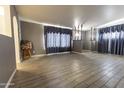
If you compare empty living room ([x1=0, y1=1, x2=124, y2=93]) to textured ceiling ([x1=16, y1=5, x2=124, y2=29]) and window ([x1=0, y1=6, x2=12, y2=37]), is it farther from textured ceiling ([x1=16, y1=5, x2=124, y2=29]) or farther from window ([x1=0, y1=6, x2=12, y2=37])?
window ([x1=0, y1=6, x2=12, y2=37])

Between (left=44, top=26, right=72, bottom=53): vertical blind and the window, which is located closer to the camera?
the window

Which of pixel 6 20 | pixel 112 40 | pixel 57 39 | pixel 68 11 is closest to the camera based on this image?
pixel 6 20

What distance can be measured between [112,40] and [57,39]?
3.56 m

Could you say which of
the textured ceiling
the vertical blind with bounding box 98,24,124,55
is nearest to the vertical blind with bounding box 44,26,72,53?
the textured ceiling

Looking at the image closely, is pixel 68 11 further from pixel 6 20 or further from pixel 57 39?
pixel 57 39

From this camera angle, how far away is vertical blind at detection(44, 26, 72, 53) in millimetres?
5645

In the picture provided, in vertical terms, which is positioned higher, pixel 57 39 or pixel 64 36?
pixel 64 36

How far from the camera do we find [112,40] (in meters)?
5.80

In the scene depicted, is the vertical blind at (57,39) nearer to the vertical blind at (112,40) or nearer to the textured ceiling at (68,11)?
the textured ceiling at (68,11)

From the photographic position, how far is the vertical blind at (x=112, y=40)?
5328 millimetres

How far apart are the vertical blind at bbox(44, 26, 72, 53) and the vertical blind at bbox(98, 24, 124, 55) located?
2307 mm

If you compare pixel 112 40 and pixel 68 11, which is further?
pixel 112 40

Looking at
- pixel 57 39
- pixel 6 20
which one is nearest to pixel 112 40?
pixel 57 39
